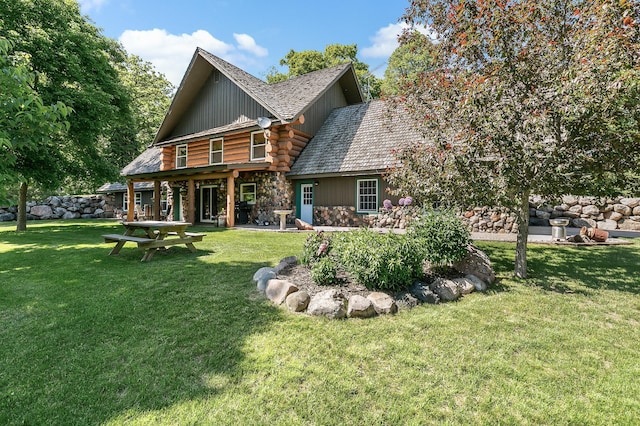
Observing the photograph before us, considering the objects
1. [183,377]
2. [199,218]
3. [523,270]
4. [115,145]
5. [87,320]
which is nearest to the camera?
[183,377]

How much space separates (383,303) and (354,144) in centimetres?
1135

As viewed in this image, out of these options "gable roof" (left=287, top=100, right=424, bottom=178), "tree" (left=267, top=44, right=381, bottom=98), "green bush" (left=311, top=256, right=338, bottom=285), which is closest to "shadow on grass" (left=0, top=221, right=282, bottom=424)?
"green bush" (left=311, top=256, right=338, bottom=285)

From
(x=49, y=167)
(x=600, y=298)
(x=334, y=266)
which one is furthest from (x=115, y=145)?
(x=600, y=298)

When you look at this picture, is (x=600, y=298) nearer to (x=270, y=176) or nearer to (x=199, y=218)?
(x=270, y=176)

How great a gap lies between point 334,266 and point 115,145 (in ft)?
97.4

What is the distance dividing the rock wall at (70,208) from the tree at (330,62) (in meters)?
20.2

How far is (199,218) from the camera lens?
1823 cm

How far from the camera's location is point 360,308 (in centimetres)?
371

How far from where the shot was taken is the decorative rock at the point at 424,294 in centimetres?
420

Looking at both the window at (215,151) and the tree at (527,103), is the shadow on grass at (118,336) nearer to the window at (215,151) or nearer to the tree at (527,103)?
the tree at (527,103)

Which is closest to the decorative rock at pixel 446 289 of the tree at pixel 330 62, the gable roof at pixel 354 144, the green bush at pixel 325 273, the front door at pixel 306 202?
the green bush at pixel 325 273

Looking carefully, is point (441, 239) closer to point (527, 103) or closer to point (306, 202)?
point (527, 103)

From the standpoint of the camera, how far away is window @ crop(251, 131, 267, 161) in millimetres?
15438

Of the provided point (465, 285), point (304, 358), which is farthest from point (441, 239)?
point (304, 358)
